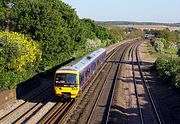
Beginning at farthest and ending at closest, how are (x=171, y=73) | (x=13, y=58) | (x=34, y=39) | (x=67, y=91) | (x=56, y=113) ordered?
1. (x=34, y=39)
2. (x=171, y=73)
3. (x=13, y=58)
4. (x=67, y=91)
5. (x=56, y=113)

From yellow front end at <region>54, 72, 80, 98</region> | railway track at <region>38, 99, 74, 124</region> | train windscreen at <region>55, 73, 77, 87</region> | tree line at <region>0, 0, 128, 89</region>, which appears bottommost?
railway track at <region>38, 99, 74, 124</region>

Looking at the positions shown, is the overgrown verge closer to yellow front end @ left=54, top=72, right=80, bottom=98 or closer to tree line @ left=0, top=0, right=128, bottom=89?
yellow front end @ left=54, top=72, right=80, bottom=98

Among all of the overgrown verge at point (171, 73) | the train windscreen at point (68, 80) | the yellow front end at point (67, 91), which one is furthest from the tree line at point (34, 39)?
the overgrown verge at point (171, 73)

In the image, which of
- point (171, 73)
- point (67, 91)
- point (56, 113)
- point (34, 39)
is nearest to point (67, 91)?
point (67, 91)

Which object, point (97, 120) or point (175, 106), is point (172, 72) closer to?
point (175, 106)

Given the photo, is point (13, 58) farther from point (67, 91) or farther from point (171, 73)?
point (171, 73)

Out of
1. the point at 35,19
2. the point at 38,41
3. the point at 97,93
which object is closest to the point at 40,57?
the point at 38,41

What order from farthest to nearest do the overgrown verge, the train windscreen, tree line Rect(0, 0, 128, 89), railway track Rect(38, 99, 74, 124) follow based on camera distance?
the overgrown verge < tree line Rect(0, 0, 128, 89) < the train windscreen < railway track Rect(38, 99, 74, 124)

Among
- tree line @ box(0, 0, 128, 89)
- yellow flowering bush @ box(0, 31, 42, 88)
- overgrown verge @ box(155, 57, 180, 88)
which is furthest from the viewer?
overgrown verge @ box(155, 57, 180, 88)

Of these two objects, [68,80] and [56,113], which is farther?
[68,80]

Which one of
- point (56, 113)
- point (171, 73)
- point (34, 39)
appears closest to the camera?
point (56, 113)

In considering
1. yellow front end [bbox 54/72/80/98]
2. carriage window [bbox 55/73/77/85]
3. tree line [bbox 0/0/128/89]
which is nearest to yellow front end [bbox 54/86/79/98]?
yellow front end [bbox 54/72/80/98]

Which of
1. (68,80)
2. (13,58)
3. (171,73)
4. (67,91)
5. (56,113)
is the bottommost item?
(56,113)

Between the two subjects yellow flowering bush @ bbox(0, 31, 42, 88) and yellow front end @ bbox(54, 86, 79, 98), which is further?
yellow flowering bush @ bbox(0, 31, 42, 88)
